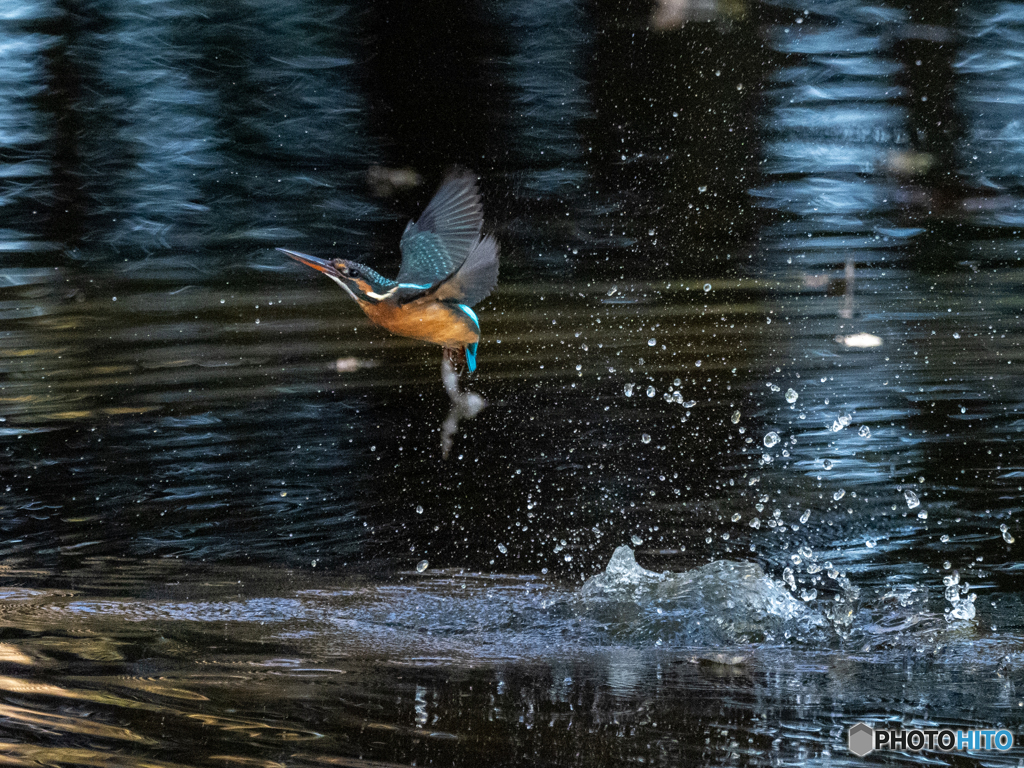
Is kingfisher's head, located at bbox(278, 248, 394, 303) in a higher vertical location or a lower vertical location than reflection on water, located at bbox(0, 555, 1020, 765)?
higher

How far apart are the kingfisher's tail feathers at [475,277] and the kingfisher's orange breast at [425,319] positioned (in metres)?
0.05

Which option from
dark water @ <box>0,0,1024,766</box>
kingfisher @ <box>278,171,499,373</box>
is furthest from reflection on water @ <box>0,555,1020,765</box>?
kingfisher @ <box>278,171,499,373</box>

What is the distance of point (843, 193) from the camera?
6.55 meters

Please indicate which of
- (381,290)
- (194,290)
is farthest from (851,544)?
(194,290)

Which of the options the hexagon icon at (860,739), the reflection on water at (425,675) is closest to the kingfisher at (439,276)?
the reflection on water at (425,675)

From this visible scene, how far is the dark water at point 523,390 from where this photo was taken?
241 centimetres

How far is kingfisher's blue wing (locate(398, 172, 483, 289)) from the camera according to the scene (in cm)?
280

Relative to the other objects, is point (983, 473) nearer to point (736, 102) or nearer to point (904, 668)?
point (904, 668)

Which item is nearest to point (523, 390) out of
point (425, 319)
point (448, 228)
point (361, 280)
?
point (448, 228)

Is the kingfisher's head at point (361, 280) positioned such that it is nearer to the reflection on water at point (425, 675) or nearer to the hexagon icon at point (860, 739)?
the reflection on water at point (425, 675)

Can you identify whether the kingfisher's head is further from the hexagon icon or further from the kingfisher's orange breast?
the hexagon icon
